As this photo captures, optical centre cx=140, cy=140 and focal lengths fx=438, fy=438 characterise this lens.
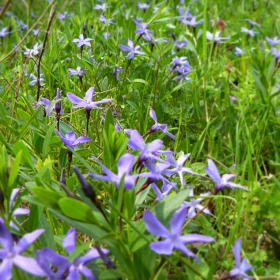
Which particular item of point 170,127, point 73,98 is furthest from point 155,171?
point 170,127

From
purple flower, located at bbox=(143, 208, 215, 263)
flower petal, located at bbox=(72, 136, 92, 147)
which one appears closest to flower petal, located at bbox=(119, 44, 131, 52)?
flower petal, located at bbox=(72, 136, 92, 147)

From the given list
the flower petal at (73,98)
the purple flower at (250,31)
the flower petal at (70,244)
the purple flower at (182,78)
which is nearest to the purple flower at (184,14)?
the purple flower at (250,31)

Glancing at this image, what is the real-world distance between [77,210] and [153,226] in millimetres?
122

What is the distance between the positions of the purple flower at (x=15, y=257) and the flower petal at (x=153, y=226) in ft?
0.51

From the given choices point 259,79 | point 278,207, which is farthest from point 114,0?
point 278,207

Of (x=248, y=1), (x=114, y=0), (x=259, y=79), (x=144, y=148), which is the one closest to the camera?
(x=144, y=148)

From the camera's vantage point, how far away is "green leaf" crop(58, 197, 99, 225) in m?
0.67

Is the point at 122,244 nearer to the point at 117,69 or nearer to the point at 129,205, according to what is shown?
the point at 129,205

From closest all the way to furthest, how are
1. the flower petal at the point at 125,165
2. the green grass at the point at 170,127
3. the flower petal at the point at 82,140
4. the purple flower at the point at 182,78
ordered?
the flower petal at the point at 125,165 < the green grass at the point at 170,127 < the flower petal at the point at 82,140 < the purple flower at the point at 182,78

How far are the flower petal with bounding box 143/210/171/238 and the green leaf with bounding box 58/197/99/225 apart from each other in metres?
0.09

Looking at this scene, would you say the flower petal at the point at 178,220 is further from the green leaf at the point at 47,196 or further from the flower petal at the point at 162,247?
the green leaf at the point at 47,196

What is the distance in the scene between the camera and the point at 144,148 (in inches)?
34.2

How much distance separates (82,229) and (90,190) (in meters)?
0.10

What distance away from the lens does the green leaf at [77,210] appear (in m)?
0.67
